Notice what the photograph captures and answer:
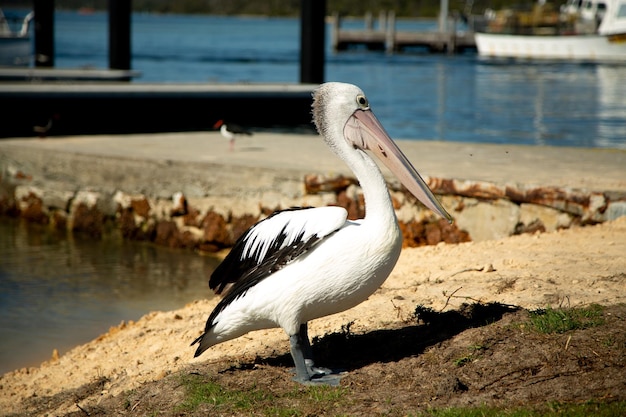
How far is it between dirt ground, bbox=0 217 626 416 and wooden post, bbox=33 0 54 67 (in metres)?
16.0

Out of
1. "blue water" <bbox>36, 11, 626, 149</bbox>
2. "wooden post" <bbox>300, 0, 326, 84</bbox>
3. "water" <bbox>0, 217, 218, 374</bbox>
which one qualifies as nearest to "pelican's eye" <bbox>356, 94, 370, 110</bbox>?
"water" <bbox>0, 217, 218, 374</bbox>

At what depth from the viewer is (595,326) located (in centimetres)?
473

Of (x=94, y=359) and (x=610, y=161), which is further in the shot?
(x=610, y=161)

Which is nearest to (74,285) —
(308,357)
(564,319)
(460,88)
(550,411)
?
(308,357)

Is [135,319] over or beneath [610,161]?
beneath

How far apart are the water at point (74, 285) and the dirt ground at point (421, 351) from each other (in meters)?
0.93

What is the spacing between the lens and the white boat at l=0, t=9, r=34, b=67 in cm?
2398

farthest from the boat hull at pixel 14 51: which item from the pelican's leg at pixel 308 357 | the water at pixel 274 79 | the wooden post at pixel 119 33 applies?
Answer: the pelican's leg at pixel 308 357

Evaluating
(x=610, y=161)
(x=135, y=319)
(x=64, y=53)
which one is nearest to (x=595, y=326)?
(x=135, y=319)

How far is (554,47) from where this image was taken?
55.3 metres

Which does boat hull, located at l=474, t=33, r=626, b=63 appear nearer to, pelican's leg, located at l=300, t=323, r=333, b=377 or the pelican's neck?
the pelican's neck

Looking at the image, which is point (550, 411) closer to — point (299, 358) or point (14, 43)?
point (299, 358)

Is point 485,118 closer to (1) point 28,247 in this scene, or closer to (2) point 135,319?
(1) point 28,247

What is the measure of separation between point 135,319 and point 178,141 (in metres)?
4.85
